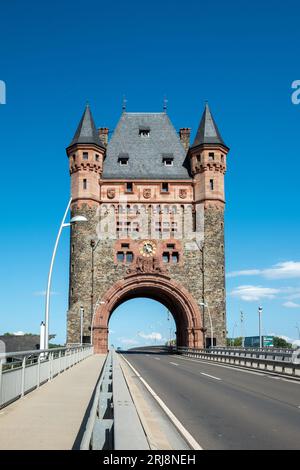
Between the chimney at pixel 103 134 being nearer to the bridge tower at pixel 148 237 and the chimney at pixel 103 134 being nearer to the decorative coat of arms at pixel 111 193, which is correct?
the bridge tower at pixel 148 237

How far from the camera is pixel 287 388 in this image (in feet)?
57.3

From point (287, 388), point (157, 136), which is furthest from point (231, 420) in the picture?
point (157, 136)

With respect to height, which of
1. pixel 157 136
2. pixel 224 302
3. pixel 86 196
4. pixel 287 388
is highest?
pixel 157 136

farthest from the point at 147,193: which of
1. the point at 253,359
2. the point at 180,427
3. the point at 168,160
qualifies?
the point at 180,427

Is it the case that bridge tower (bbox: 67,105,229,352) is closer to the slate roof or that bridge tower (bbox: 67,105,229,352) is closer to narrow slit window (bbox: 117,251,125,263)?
narrow slit window (bbox: 117,251,125,263)

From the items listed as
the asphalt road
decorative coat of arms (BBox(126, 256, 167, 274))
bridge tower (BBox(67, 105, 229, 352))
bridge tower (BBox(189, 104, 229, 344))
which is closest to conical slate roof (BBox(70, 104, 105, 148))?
bridge tower (BBox(67, 105, 229, 352))

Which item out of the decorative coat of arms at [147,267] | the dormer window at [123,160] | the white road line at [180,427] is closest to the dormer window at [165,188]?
the dormer window at [123,160]

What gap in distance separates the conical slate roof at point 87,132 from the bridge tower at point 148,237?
0.35 feet

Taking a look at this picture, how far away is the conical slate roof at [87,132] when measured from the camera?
58.8m

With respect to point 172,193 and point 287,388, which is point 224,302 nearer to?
point 172,193

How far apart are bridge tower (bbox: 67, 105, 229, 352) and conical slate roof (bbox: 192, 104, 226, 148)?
0.35 ft
